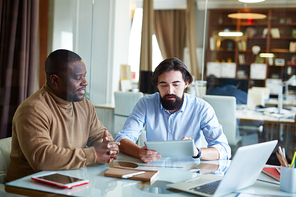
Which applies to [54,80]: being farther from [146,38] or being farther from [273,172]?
[146,38]

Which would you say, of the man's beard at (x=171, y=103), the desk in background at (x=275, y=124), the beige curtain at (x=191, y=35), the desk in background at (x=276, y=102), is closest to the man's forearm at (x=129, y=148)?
the man's beard at (x=171, y=103)

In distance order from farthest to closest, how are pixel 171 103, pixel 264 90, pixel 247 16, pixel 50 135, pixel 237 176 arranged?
pixel 247 16
pixel 264 90
pixel 171 103
pixel 50 135
pixel 237 176

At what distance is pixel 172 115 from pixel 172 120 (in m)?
0.03

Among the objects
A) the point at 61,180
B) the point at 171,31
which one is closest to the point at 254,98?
the point at 171,31

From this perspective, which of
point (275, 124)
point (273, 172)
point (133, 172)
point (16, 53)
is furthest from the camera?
point (275, 124)

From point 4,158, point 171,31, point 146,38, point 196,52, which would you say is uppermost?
point 171,31

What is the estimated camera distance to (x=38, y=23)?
9.30 feet

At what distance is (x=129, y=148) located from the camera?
1.65 metres

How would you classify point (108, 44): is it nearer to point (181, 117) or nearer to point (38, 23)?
point (38, 23)

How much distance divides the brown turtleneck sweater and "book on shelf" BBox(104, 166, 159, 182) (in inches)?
6.1

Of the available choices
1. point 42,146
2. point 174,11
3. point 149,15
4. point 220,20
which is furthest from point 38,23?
point 220,20

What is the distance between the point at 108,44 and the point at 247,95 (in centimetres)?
194

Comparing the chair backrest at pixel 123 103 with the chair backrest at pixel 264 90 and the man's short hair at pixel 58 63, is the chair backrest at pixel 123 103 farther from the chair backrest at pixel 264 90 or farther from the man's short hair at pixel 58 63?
the chair backrest at pixel 264 90

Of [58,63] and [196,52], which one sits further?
[196,52]
